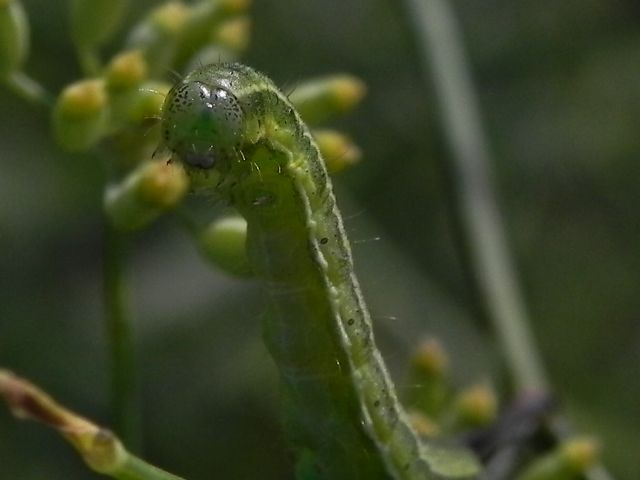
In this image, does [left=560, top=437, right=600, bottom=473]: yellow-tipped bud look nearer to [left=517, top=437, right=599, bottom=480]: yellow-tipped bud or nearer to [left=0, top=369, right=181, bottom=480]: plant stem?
[left=517, top=437, right=599, bottom=480]: yellow-tipped bud

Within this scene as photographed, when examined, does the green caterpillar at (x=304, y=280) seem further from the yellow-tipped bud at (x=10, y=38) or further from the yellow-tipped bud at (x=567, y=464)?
the yellow-tipped bud at (x=10, y=38)

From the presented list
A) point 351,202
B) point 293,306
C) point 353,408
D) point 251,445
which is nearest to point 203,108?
point 293,306

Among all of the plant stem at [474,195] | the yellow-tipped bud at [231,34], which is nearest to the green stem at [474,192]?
the plant stem at [474,195]

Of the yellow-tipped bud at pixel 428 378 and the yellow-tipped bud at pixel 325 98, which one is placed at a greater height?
the yellow-tipped bud at pixel 325 98

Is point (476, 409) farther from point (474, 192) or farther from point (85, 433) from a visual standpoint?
point (85, 433)

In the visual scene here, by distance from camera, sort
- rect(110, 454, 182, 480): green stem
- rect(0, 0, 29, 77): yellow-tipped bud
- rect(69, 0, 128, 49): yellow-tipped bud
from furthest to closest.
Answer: rect(69, 0, 128, 49): yellow-tipped bud → rect(0, 0, 29, 77): yellow-tipped bud → rect(110, 454, 182, 480): green stem

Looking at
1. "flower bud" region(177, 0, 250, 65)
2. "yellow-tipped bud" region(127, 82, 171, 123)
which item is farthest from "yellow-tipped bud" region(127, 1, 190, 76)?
"yellow-tipped bud" region(127, 82, 171, 123)
